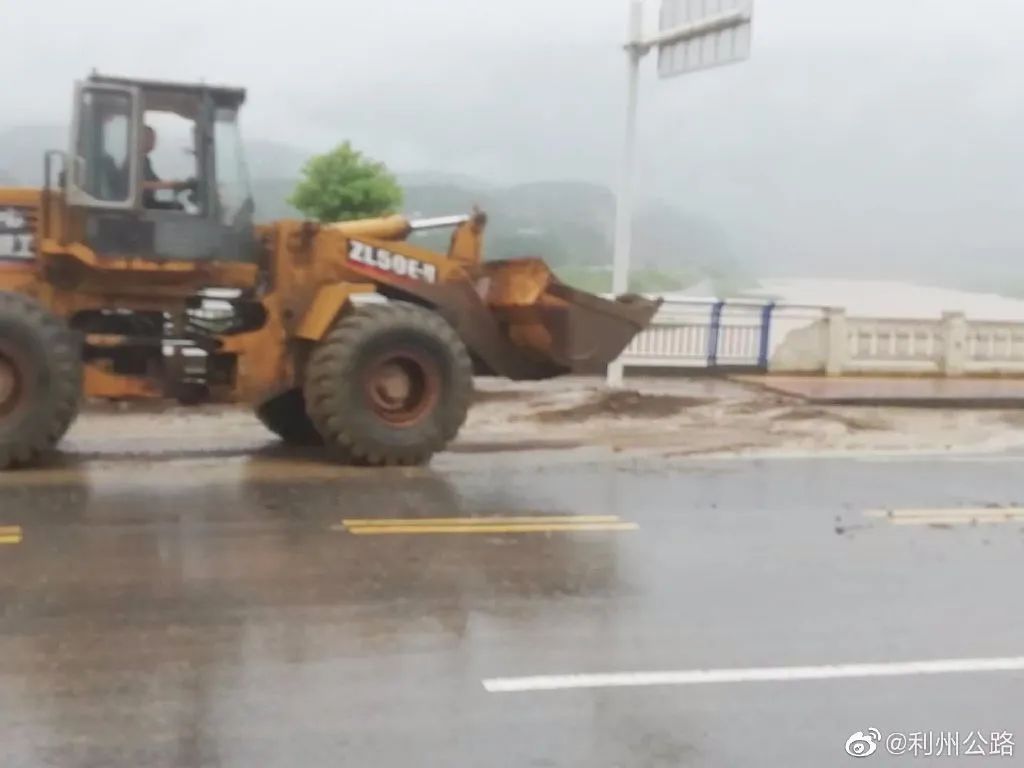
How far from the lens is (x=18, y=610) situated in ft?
23.6

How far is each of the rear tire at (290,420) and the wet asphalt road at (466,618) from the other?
5.52 ft

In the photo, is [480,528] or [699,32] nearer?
[480,528]

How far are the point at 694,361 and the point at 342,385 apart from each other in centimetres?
980

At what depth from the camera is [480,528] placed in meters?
9.56

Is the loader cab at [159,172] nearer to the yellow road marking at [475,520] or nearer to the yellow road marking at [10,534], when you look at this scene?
the yellow road marking at [10,534]

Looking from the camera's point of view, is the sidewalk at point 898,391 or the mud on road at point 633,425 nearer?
the mud on road at point 633,425

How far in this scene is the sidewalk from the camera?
18527 millimetres

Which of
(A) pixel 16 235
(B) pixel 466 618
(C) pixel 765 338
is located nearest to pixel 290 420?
(A) pixel 16 235

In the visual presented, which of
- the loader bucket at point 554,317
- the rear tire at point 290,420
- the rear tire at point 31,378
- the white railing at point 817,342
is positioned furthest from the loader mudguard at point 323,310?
the white railing at point 817,342

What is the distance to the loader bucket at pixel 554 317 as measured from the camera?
1297 cm

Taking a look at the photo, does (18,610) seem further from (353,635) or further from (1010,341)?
(1010,341)

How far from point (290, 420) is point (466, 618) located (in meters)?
6.48

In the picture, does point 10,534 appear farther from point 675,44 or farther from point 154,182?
point 675,44

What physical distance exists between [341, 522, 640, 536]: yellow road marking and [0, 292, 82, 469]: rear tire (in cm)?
327
